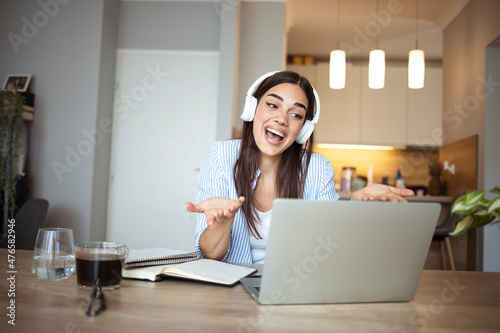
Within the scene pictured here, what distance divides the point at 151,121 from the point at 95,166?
2.34 ft

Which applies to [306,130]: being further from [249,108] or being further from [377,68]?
[377,68]

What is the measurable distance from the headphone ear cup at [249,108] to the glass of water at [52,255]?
2.87 feet

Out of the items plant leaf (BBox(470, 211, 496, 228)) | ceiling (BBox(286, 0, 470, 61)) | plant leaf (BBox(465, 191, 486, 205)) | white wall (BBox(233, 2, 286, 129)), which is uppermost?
ceiling (BBox(286, 0, 470, 61))

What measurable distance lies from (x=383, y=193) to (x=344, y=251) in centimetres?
35

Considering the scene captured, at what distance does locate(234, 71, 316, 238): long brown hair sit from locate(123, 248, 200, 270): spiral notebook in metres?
0.46

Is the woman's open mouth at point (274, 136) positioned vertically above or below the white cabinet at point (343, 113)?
→ below

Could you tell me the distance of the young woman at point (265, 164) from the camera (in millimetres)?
1551

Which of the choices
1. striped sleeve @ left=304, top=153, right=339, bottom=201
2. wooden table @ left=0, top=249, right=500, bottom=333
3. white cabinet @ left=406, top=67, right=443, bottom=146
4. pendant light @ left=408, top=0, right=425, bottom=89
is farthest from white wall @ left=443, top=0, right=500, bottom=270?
wooden table @ left=0, top=249, right=500, bottom=333

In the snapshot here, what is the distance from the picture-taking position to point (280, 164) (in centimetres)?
174

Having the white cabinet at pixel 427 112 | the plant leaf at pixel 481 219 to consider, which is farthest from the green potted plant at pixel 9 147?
the white cabinet at pixel 427 112

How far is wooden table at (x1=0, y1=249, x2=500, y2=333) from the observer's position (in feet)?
2.25

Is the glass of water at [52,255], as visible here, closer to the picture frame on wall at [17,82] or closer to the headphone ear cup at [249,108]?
the headphone ear cup at [249,108]

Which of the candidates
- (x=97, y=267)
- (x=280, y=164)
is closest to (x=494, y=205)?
(x=97, y=267)

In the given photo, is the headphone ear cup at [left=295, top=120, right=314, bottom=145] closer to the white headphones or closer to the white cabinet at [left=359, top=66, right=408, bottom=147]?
the white headphones
